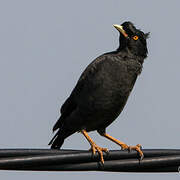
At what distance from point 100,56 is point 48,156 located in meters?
3.99

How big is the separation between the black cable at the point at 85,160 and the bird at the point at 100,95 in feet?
8.60

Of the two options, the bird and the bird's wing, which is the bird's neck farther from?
the bird's wing

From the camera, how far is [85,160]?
444 cm

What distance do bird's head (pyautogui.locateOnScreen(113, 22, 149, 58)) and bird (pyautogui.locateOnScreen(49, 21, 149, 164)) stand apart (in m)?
0.09

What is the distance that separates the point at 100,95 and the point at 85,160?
10.1 feet

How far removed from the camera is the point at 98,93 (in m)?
7.48

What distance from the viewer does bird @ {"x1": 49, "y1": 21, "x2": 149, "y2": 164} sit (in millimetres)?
7477

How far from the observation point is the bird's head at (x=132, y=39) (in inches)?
324

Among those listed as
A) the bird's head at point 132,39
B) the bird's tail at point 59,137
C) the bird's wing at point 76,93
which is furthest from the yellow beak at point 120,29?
the bird's tail at point 59,137

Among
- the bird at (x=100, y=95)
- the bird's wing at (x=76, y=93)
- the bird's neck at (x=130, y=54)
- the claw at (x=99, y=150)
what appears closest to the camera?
the claw at (x=99, y=150)

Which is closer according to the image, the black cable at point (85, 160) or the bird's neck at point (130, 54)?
the black cable at point (85, 160)

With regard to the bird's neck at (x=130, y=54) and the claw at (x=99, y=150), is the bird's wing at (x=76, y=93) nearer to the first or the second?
the bird's neck at (x=130, y=54)

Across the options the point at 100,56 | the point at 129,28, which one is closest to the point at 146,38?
the point at 129,28

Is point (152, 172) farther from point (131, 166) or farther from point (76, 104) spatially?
point (76, 104)
